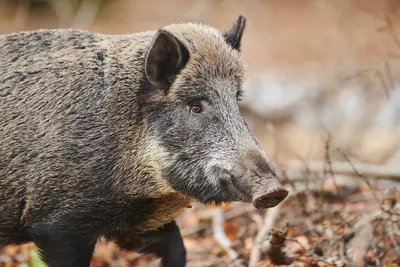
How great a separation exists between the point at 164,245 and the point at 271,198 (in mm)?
1568

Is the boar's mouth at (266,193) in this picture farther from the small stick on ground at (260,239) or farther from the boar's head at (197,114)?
the small stick on ground at (260,239)

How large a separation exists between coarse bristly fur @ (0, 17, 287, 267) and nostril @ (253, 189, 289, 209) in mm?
388

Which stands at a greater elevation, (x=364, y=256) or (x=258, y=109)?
(x=258, y=109)

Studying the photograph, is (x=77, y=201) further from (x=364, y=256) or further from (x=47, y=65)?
(x=364, y=256)

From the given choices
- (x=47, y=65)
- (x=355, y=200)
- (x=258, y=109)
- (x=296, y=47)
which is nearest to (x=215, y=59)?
(x=47, y=65)

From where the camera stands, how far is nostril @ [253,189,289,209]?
405cm

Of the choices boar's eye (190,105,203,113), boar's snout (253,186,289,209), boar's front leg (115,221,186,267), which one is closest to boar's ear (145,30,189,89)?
boar's eye (190,105,203,113)

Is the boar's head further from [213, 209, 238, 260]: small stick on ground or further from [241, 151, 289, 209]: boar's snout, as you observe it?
[213, 209, 238, 260]: small stick on ground

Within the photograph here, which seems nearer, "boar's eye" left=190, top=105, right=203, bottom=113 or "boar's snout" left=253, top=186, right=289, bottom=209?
"boar's snout" left=253, top=186, right=289, bottom=209

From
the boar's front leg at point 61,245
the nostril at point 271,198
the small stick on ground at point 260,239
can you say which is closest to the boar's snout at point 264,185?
the nostril at point 271,198

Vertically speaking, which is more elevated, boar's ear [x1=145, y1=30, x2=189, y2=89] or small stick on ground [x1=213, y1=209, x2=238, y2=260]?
boar's ear [x1=145, y1=30, x2=189, y2=89]

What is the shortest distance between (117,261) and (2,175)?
2049 mm

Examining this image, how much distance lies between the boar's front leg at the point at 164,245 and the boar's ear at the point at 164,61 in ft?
3.98

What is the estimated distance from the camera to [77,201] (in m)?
4.77
